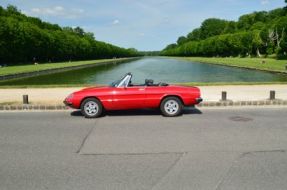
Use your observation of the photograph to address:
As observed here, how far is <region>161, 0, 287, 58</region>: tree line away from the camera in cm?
7710

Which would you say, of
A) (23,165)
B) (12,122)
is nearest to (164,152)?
(23,165)

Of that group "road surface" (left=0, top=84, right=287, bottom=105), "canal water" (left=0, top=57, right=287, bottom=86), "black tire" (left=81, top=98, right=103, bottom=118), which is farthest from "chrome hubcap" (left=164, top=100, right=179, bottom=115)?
"canal water" (left=0, top=57, right=287, bottom=86)

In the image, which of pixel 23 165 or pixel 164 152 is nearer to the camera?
pixel 23 165

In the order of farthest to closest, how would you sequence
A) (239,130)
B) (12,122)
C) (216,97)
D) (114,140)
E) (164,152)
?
(216,97), (12,122), (239,130), (114,140), (164,152)

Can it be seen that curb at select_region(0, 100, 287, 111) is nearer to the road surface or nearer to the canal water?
the road surface

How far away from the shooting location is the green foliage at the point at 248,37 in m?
77.2

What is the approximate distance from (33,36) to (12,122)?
6169 centimetres

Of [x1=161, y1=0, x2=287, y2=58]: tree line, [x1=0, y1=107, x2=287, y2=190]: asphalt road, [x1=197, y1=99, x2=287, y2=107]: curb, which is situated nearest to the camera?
[x1=0, y1=107, x2=287, y2=190]: asphalt road

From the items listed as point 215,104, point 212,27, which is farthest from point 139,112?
point 212,27

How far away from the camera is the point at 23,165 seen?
6.41m

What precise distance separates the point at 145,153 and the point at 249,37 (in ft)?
316

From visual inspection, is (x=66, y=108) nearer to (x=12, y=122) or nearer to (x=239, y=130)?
(x=12, y=122)

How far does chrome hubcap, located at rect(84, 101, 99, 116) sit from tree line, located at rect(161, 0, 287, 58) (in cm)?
5923

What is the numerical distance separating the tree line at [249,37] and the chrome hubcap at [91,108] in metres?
59.2
